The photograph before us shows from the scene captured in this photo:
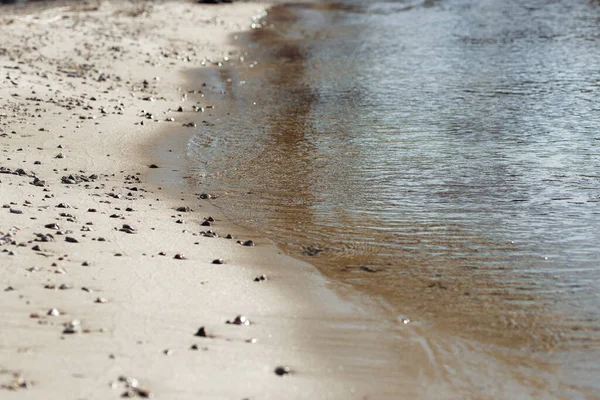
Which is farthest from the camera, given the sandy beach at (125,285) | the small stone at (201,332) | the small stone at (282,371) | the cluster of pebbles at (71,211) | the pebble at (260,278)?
the pebble at (260,278)

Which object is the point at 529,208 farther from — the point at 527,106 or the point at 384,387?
the point at 527,106

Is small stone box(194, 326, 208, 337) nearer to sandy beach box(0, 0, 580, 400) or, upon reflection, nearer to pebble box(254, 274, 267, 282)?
sandy beach box(0, 0, 580, 400)

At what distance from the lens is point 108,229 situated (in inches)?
350

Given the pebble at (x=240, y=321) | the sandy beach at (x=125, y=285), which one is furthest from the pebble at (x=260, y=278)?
the pebble at (x=240, y=321)

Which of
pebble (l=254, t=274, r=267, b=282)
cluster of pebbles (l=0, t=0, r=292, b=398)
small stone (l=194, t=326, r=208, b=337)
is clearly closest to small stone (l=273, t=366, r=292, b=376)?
cluster of pebbles (l=0, t=0, r=292, b=398)

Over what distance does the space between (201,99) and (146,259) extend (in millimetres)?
10224

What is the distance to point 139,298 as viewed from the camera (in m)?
7.07

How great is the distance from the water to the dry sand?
77 centimetres

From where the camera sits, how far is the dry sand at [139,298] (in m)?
A: 5.80

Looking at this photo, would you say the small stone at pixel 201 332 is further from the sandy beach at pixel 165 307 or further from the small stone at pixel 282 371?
the small stone at pixel 282 371

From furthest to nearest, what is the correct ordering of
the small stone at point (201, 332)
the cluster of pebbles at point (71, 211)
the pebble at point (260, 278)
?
1. the pebble at point (260, 278)
2. the cluster of pebbles at point (71, 211)
3. the small stone at point (201, 332)

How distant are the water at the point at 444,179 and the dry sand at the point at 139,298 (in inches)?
30.2

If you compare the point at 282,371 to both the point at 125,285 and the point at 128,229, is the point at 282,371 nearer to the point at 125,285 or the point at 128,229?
the point at 125,285

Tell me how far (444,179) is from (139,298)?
5807 mm
